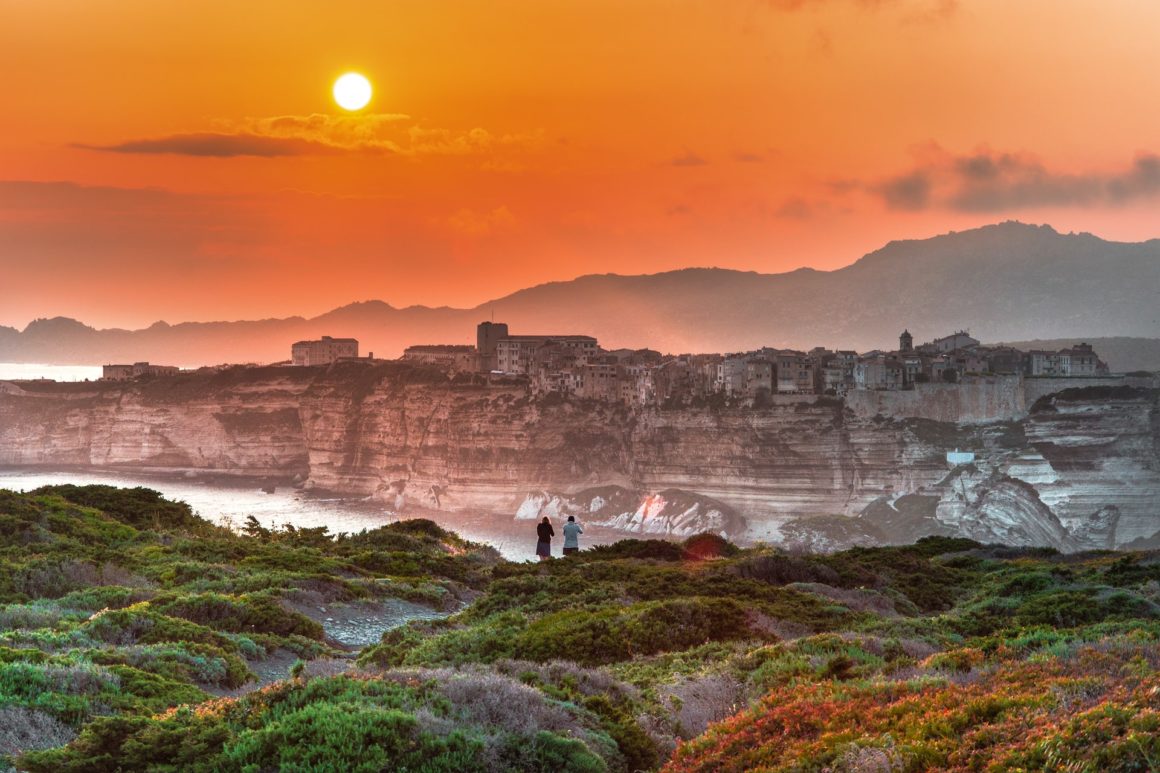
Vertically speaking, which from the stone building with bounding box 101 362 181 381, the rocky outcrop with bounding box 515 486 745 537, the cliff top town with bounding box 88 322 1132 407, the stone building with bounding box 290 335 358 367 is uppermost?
the stone building with bounding box 290 335 358 367

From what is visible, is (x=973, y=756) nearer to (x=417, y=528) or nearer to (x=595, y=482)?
(x=417, y=528)

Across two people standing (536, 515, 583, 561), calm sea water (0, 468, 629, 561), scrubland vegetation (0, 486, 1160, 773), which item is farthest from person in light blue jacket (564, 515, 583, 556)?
calm sea water (0, 468, 629, 561)

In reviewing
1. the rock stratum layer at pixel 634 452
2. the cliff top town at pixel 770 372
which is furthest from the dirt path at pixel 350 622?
the cliff top town at pixel 770 372

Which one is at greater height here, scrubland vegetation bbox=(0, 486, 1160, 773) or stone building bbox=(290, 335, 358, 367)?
stone building bbox=(290, 335, 358, 367)

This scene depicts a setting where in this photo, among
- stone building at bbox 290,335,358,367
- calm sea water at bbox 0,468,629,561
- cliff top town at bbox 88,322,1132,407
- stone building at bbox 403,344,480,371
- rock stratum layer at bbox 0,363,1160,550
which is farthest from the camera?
stone building at bbox 290,335,358,367

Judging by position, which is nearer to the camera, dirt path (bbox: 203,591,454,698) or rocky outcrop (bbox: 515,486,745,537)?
dirt path (bbox: 203,591,454,698)

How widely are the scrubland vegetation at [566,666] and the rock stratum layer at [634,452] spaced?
234 feet

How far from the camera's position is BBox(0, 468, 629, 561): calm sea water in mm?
92750

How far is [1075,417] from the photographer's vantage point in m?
95.7

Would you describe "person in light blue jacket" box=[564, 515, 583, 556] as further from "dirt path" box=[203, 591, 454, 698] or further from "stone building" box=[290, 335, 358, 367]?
"stone building" box=[290, 335, 358, 367]

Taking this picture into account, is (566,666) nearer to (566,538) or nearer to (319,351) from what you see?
(566,538)

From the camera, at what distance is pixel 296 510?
342 ft

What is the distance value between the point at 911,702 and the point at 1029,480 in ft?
301

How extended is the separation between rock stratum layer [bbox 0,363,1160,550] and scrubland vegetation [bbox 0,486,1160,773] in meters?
71.3
